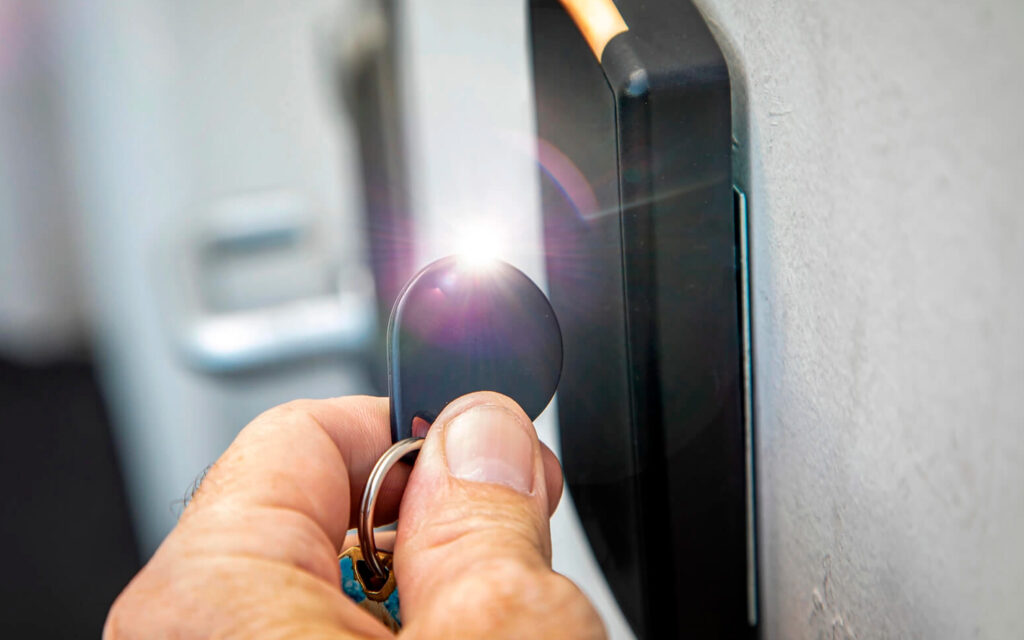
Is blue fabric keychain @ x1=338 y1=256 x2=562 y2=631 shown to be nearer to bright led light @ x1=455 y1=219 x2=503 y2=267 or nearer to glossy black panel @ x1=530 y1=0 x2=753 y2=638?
glossy black panel @ x1=530 y1=0 x2=753 y2=638

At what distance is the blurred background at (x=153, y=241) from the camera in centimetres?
87

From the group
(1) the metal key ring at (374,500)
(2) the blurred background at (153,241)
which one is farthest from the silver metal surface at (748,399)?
(2) the blurred background at (153,241)

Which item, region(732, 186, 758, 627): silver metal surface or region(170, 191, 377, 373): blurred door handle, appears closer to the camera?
region(732, 186, 758, 627): silver metal surface

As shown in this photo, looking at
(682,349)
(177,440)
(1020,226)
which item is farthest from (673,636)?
(177,440)

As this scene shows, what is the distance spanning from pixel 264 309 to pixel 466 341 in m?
0.77

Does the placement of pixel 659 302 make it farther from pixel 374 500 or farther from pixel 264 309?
pixel 264 309

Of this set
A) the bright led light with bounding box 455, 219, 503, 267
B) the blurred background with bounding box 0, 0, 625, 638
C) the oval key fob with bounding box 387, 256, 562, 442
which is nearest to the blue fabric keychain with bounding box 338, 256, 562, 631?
the oval key fob with bounding box 387, 256, 562, 442

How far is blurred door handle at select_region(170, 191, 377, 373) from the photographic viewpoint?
86 cm

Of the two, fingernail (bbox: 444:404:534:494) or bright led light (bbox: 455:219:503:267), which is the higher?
bright led light (bbox: 455:219:503:267)

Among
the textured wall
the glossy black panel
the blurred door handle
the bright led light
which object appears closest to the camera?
the textured wall

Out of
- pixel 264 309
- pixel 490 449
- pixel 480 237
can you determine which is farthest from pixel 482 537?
pixel 264 309

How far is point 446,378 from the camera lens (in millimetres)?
291

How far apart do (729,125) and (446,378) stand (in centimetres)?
13

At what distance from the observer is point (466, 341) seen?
29 cm
